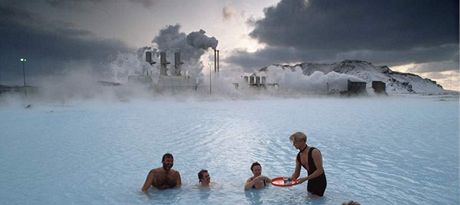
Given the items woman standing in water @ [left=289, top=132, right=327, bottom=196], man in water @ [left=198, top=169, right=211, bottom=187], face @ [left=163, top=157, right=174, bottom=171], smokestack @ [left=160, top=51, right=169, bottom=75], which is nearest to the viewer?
woman standing in water @ [left=289, top=132, right=327, bottom=196]

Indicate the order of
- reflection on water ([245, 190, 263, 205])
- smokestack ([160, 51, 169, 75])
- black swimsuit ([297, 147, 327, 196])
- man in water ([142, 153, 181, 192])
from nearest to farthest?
black swimsuit ([297, 147, 327, 196]) → reflection on water ([245, 190, 263, 205]) → man in water ([142, 153, 181, 192]) → smokestack ([160, 51, 169, 75])

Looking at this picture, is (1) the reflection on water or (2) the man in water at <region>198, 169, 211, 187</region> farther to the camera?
(2) the man in water at <region>198, 169, 211, 187</region>

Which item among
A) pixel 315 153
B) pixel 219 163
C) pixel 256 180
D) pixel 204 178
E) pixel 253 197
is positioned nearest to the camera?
pixel 315 153

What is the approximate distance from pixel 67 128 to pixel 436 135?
15.8m

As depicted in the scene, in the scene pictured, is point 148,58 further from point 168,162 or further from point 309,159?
point 309,159

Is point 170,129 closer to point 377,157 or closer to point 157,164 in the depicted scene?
point 157,164

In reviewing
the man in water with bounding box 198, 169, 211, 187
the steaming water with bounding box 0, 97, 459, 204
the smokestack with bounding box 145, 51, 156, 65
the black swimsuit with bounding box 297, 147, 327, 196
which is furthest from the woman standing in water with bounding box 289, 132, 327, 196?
the smokestack with bounding box 145, 51, 156, 65

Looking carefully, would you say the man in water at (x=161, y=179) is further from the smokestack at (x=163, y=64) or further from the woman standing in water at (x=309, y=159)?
the smokestack at (x=163, y=64)

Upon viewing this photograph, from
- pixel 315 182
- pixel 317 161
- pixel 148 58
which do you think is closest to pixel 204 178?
pixel 315 182

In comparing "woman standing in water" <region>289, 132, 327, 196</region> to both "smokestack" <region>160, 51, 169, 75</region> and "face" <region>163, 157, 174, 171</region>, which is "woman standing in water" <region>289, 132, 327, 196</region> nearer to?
"face" <region>163, 157, 174, 171</region>

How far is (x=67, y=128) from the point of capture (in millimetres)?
14836

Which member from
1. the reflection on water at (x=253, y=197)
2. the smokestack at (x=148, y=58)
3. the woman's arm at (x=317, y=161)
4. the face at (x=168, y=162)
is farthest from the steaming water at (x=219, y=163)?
the smokestack at (x=148, y=58)

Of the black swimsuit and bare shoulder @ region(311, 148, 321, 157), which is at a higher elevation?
bare shoulder @ region(311, 148, 321, 157)

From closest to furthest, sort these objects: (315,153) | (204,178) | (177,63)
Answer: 1. (315,153)
2. (204,178)
3. (177,63)
